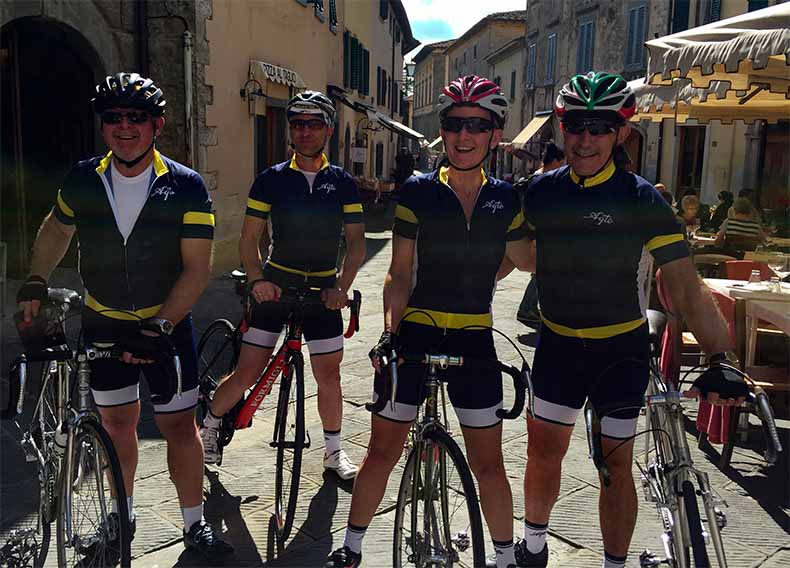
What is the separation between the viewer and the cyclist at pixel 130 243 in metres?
3.00

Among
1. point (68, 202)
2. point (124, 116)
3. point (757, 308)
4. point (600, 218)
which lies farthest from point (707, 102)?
point (68, 202)

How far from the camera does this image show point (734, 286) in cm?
568

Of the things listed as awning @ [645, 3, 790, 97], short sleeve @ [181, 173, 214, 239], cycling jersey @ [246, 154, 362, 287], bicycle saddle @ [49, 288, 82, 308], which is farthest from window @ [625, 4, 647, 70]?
bicycle saddle @ [49, 288, 82, 308]

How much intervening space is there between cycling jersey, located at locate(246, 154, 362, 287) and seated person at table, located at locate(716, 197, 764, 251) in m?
6.34

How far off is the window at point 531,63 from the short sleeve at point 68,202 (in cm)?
3041

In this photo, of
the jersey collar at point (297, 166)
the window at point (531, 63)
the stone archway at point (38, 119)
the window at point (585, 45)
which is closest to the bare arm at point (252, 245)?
the jersey collar at point (297, 166)

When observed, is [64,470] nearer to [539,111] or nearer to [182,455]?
[182,455]

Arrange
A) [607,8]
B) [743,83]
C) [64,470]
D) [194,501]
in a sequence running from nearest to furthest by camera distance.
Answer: [64,470] < [194,501] < [743,83] < [607,8]

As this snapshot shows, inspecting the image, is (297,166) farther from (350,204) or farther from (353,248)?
(353,248)

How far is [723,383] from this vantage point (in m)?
2.32

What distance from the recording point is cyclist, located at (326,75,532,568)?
9.46 ft

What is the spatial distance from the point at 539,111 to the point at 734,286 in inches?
1040

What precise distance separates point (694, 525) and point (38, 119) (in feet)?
31.0

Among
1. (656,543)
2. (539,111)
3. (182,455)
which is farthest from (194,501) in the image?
(539,111)
